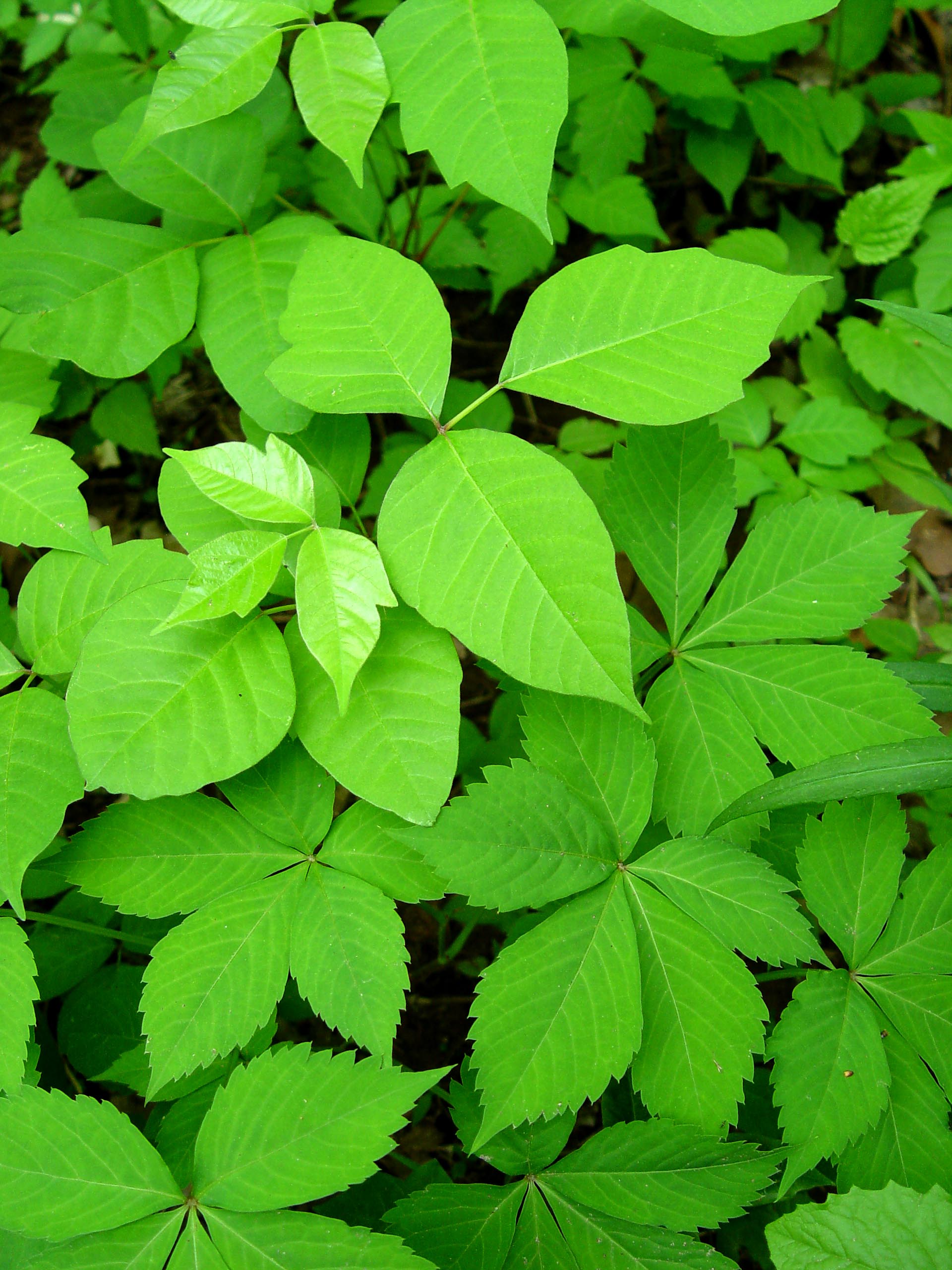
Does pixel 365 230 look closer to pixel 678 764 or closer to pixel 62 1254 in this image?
pixel 678 764

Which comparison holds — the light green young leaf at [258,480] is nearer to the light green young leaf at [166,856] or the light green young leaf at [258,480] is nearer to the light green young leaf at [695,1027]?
the light green young leaf at [166,856]

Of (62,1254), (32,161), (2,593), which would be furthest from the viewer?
(32,161)

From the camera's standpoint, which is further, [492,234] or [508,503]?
[492,234]

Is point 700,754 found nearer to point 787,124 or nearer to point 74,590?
point 74,590

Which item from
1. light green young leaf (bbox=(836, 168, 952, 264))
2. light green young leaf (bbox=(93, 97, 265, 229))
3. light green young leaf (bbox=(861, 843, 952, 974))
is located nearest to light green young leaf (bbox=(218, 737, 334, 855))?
light green young leaf (bbox=(861, 843, 952, 974))

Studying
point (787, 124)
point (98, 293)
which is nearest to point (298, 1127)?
point (98, 293)

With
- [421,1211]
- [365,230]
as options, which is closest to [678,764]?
[421,1211]

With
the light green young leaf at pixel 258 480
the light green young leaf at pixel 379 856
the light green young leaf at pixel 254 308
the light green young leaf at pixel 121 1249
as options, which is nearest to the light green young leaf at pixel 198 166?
the light green young leaf at pixel 254 308
